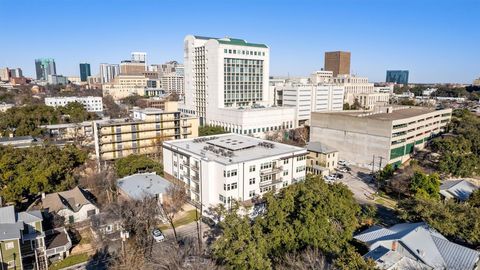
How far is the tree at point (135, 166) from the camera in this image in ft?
121

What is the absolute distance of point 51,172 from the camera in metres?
30.8

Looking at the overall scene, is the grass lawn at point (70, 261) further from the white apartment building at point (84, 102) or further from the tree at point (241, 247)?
the white apartment building at point (84, 102)

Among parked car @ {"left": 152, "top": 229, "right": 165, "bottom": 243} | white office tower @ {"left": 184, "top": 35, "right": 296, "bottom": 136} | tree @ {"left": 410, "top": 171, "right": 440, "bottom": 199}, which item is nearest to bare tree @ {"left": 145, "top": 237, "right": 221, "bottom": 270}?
parked car @ {"left": 152, "top": 229, "right": 165, "bottom": 243}

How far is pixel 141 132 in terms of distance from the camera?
1816 inches

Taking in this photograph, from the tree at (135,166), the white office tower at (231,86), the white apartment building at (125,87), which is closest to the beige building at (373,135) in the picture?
the white office tower at (231,86)

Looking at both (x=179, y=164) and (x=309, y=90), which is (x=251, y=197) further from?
(x=309, y=90)

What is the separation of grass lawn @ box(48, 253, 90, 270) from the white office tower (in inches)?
1601

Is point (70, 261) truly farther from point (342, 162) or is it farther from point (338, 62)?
point (338, 62)

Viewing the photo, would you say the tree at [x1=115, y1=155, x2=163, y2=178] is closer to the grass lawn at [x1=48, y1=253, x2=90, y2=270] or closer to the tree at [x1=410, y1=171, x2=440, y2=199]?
the grass lawn at [x1=48, y1=253, x2=90, y2=270]

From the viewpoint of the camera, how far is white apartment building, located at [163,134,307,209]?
28922 millimetres

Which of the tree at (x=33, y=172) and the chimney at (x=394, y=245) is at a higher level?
the tree at (x=33, y=172)

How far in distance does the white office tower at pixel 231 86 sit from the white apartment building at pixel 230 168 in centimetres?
2543

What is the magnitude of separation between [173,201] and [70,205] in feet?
30.9

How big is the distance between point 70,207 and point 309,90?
59.5 meters
